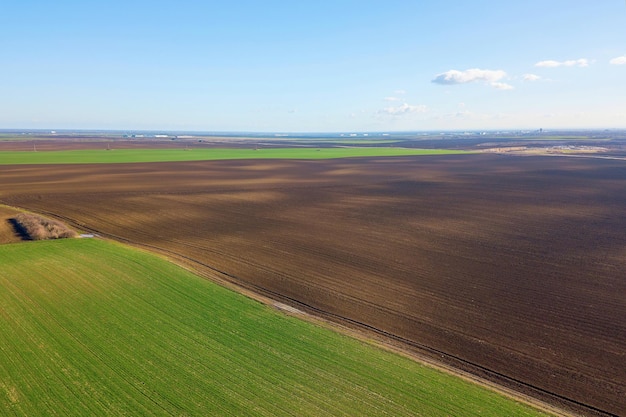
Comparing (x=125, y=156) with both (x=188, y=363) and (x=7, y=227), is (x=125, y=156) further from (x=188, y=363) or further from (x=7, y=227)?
(x=188, y=363)

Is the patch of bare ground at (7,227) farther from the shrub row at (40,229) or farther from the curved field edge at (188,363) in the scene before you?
the curved field edge at (188,363)

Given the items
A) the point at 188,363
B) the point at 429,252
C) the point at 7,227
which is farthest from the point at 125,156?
the point at 188,363

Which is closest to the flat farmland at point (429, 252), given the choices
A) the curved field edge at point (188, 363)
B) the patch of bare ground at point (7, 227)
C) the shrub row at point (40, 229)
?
the curved field edge at point (188, 363)

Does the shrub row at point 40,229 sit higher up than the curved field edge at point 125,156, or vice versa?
the curved field edge at point 125,156

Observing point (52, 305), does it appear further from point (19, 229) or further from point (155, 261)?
point (19, 229)

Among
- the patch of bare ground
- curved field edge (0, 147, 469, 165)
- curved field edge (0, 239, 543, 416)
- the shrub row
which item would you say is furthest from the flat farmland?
curved field edge (0, 147, 469, 165)

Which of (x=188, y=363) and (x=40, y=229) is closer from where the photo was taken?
(x=188, y=363)

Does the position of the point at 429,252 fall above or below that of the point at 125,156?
below
